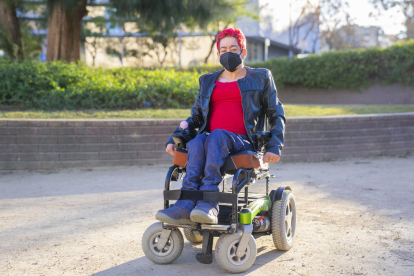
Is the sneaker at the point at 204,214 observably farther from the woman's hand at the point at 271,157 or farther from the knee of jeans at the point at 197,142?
the woman's hand at the point at 271,157

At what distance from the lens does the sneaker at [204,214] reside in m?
2.89

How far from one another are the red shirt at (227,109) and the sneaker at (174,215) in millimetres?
810

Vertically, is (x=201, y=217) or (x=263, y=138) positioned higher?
(x=263, y=138)

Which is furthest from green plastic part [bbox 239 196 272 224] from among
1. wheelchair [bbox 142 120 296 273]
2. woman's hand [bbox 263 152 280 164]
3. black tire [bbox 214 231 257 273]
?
woman's hand [bbox 263 152 280 164]

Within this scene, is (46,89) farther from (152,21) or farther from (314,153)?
(314,153)

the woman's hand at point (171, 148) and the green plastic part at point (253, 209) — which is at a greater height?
the woman's hand at point (171, 148)

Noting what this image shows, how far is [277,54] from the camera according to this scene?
A: 37969 mm

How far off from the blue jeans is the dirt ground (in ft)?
1.95

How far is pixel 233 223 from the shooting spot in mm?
2980

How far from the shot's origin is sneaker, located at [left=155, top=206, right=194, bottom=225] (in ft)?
9.78

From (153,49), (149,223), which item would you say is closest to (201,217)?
(149,223)

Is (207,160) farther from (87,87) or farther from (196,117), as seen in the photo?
(87,87)

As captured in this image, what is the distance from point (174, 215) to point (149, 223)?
4.44ft

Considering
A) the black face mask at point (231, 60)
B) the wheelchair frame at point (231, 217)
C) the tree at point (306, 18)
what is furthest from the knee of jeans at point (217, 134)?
the tree at point (306, 18)
